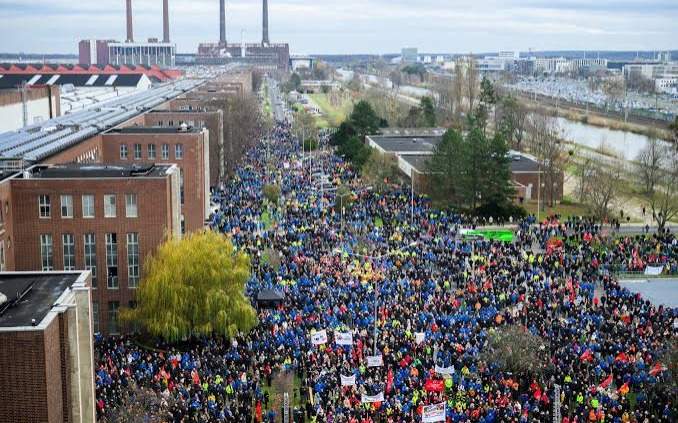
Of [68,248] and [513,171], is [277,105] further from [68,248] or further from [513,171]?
[68,248]

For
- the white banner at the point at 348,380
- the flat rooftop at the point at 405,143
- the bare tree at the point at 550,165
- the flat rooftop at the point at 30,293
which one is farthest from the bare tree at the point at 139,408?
the flat rooftop at the point at 405,143

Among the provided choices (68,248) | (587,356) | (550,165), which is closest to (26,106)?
(550,165)

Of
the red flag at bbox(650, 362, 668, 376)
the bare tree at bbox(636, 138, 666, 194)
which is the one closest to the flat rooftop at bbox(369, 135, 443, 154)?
the bare tree at bbox(636, 138, 666, 194)

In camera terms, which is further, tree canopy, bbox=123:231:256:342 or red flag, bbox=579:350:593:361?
tree canopy, bbox=123:231:256:342

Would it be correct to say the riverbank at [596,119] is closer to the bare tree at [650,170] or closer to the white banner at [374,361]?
the bare tree at [650,170]

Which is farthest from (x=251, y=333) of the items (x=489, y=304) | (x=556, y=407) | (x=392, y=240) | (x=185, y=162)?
(x=185, y=162)

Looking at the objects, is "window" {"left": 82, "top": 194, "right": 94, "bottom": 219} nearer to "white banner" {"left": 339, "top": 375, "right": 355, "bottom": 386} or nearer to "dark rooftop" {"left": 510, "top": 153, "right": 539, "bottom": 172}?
"white banner" {"left": 339, "top": 375, "right": 355, "bottom": 386}

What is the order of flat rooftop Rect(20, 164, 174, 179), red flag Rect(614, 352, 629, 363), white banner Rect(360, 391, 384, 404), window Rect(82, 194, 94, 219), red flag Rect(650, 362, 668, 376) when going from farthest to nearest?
flat rooftop Rect(20, 164, 174, 179) < window Rect(82, 194, 94, 219) < red flag Rect(614, 352, 629, 363) < red flag Rect(650, 362, 668, 376) < white banner Rect(360, 391, 384, 404)
